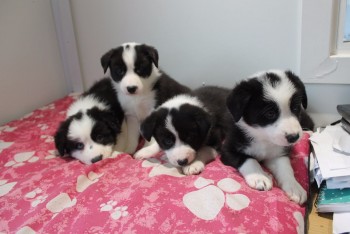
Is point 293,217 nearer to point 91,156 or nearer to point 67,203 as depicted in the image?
point 67,203

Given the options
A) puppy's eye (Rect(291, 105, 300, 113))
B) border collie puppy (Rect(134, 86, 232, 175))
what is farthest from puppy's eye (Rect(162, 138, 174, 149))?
puppy's eye (Rect(291, 105, 300, 113))

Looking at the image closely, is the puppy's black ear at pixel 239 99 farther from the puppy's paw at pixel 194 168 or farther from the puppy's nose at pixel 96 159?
the puppy's nose at pixel 96 159

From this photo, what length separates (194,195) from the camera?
1492 mm

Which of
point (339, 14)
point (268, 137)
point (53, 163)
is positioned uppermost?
point (339, 14)

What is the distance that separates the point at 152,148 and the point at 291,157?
0.82m

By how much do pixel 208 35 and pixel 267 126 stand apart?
114cm

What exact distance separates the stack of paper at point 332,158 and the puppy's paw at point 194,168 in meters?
0.56

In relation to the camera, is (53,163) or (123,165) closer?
(123,165)

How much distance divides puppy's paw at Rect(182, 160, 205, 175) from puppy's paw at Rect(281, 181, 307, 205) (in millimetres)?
420

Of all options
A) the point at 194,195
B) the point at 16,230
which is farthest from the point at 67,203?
the point at 194,195

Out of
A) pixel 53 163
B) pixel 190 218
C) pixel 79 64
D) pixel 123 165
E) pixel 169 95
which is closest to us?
pixel 190 218

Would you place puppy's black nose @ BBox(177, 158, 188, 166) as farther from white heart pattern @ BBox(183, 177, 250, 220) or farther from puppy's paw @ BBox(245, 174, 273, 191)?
puppy's paw @ BBox(245, 174, 273, 191)

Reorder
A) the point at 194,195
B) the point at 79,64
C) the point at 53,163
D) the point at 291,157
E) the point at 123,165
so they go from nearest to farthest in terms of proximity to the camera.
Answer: the point at 194,195
the point at 291,157
the point at 123,165
the point at 53,163
the point at 79,64

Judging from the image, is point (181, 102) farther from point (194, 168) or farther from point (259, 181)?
point (259, 181)
